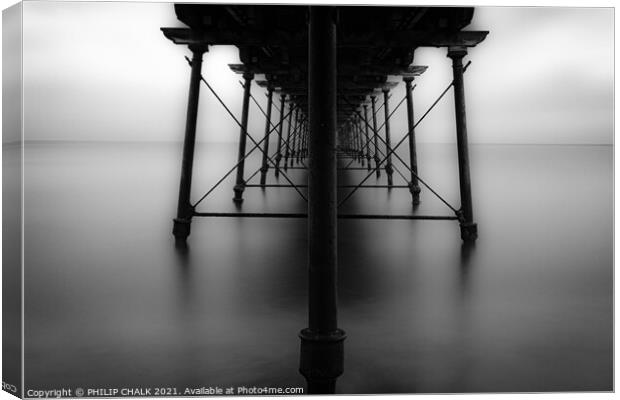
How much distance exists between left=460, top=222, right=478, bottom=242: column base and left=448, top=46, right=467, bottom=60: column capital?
1.62 meters

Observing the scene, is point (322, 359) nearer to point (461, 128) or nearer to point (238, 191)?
point (461, 128)

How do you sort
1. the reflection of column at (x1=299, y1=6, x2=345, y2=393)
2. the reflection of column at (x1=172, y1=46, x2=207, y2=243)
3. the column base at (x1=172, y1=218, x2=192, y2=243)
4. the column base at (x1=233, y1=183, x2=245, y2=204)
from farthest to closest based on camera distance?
the column base at (x1=233, y1=183, x2=245, y2=204) → the column base at (x1=172, y1=218, x2=192, y2=243) → the reflection of column at (x1=172, y1=46, x2=207, y2=243) → the reflection of column at (x1=299, y1=6, x2=345, y2=393)

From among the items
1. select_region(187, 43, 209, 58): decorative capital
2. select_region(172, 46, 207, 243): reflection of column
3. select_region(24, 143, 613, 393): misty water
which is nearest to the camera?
select_region(24, 143, 613, 393): misty water

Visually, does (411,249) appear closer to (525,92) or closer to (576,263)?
(576,263)

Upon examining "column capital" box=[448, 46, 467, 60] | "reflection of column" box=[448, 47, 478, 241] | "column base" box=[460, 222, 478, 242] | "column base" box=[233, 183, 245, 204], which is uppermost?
"column capital" box=[448, 46, 467, 60]

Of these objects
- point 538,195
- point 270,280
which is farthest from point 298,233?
point 538,195

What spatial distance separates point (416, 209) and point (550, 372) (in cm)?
667

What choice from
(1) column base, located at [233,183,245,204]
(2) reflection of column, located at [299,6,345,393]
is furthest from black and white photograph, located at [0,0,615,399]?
(1) column base, located at [233,183,245,204]

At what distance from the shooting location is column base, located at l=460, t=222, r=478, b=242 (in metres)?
6.86

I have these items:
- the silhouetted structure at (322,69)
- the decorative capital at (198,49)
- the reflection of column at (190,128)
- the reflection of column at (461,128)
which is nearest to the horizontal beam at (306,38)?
the silhouetted structure at (322,69)

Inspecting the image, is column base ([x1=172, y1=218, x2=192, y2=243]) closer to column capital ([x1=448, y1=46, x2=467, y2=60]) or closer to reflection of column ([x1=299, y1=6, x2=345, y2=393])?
column capital ([x1=448, y1=46, x2=467, y2=60])

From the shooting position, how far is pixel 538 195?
12.7 m

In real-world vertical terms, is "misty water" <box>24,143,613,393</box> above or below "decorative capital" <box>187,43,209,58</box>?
below

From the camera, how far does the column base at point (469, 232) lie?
6855 millimetres
